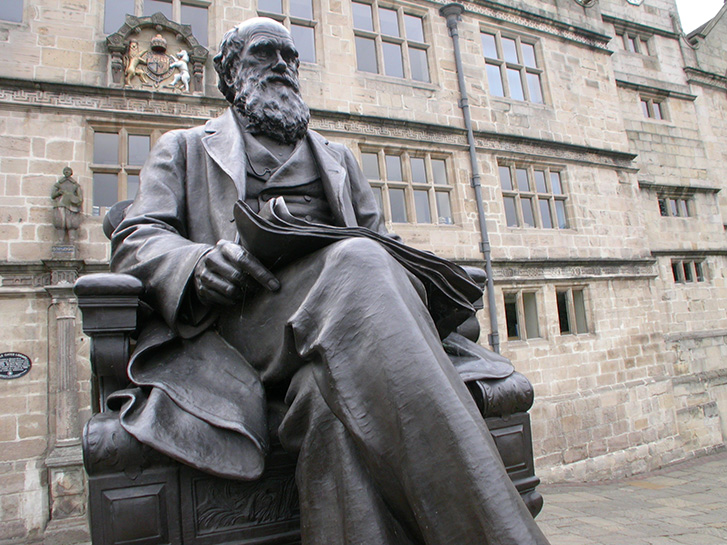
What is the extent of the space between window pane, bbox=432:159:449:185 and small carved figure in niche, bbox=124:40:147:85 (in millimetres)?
4653

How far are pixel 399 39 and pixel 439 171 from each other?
8.00 feet

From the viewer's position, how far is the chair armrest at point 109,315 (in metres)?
1.37

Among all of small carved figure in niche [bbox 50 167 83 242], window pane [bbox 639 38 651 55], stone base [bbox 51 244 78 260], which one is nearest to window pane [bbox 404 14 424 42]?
small carved figure in niche [bbox 50 167 83 242]

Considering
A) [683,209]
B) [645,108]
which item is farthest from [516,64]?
[683,209]

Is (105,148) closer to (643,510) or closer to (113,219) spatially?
(113,219)

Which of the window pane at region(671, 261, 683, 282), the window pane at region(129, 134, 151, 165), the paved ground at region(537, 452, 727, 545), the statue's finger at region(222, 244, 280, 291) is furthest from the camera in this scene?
the window pane at region(671, 261, 683, 282)

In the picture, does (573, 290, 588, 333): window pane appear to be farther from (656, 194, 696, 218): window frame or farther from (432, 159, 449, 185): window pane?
(656, 194, 696, 218): window frame

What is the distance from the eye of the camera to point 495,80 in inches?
372

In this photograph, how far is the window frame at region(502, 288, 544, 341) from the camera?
8.50 m

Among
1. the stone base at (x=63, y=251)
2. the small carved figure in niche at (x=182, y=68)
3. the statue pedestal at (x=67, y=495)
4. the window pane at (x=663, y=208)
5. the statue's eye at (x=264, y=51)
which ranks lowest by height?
the statue pedestal at (x=67, y=495)

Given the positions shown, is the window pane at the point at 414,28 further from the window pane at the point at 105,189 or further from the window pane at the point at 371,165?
the window pane at the point at 105,189

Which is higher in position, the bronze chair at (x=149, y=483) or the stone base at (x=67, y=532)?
the bronze chair at (x=149, y=483)

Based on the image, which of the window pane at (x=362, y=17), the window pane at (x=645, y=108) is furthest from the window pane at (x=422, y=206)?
the window pane at (x=645, y=108)

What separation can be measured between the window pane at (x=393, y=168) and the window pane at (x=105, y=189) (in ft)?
13.3
